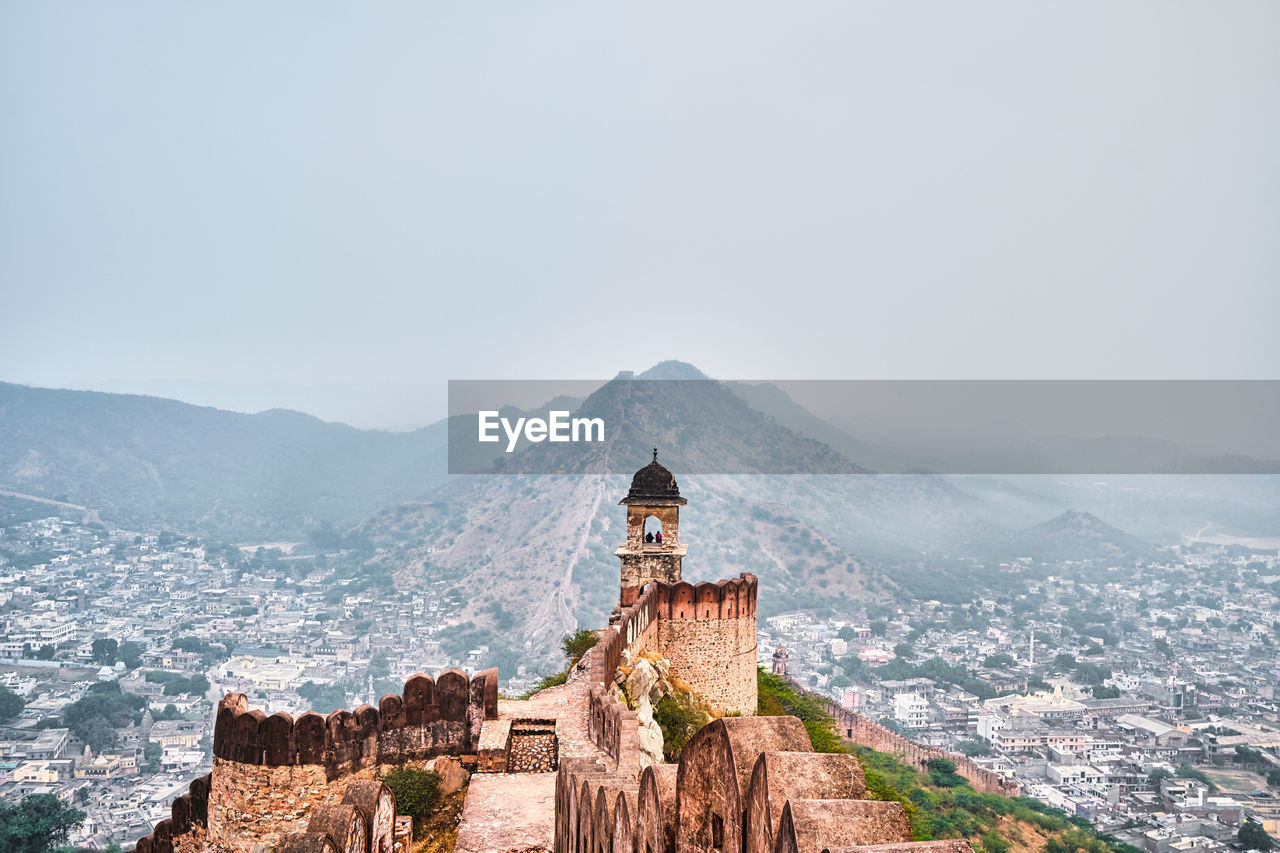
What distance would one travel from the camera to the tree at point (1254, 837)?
41750mm

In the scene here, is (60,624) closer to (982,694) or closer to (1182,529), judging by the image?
(982,694)

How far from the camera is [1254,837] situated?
42.2 metres

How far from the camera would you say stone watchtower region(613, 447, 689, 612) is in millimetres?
20938

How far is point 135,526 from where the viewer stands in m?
85.5

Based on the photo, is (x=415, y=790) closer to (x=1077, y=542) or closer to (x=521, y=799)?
(x=521, y=799)

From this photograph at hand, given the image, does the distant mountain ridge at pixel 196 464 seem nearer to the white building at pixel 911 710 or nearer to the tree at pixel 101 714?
the tree at pixel 101 714

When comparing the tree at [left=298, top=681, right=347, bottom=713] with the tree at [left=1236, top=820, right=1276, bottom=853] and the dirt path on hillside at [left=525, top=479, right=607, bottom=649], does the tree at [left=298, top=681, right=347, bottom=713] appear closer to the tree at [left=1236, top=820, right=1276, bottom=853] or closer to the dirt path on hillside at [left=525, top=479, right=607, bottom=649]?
the dirt path on hillside at [left=525, top=479, right=607, bottom=649]

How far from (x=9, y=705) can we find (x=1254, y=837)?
61.9m

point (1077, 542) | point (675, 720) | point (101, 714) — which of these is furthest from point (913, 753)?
point (1077, 542)

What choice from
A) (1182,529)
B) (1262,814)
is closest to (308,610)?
(1262,814)

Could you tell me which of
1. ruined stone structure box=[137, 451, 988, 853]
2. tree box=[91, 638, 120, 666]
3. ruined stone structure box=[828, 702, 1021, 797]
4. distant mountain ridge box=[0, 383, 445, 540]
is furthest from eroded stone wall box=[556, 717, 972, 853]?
distant mountain ridge box=[0, 383, 445, 540]

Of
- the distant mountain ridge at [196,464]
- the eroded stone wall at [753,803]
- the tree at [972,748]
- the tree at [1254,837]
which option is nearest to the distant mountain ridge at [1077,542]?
the tree at [972,748]

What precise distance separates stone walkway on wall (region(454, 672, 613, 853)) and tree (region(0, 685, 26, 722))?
47.1 metres

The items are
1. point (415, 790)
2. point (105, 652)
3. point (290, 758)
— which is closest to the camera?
point (290, 758)
